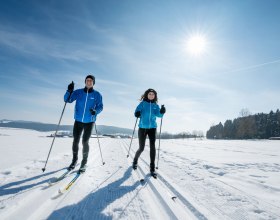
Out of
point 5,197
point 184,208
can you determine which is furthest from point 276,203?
point 5,197

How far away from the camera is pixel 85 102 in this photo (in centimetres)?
572

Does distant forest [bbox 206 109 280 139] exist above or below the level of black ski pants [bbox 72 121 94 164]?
above

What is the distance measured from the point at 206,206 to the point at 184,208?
357 millimetres

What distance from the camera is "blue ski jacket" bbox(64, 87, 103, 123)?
564cm

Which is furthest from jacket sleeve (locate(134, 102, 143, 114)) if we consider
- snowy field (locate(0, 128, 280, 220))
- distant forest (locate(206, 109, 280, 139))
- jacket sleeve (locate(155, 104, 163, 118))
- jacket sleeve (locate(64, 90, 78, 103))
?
distant forest (locate(206, 109, 280, 139))

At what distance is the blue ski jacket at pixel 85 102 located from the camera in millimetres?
5641

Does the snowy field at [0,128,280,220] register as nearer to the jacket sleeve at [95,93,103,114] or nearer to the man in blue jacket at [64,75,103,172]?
the man in blue jacket at [64,75,103,172]

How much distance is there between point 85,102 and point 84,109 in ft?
0.64

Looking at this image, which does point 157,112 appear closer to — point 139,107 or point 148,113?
point 148,113

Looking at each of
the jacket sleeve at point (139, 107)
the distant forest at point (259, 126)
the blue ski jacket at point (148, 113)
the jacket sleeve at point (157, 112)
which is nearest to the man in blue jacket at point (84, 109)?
the jacket sleeve at point (139, 107)

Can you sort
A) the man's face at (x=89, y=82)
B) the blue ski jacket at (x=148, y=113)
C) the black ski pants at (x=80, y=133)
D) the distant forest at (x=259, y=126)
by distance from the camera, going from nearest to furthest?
the black ski pants at (x=80, y=133) → the man's face at (x=89, y=82) → the blue ski jacket at (x=148, y=113) → the distant forest at (x=259, y=126)

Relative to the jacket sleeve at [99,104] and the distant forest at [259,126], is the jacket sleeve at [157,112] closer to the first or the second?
the jacket sleeve at [99,104]

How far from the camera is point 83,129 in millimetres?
5676

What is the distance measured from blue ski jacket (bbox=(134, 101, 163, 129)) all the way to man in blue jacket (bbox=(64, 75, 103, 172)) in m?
1.16
